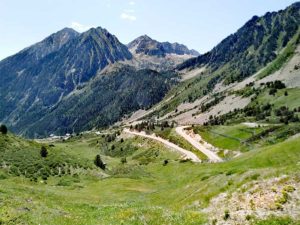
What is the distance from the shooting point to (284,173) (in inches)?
1328

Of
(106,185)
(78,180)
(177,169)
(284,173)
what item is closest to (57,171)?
(78,180)

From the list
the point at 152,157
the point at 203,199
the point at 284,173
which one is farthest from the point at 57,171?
the point at 152,157

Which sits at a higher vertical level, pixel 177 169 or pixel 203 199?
pixel 203 199

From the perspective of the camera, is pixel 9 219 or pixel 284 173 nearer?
pixel 9 219

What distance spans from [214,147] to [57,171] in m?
108

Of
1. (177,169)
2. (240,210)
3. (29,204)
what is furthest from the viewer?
(177,169)

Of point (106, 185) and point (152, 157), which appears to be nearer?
point (106, 185)

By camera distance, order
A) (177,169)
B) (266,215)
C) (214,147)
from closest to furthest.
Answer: (266,215), (177,169), (214,147)

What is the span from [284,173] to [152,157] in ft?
505

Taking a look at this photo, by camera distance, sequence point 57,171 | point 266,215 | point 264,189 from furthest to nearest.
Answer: point 57,171 < point 264,189 < point 266,215

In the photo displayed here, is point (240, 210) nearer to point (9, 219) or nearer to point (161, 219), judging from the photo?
point (161, 219)

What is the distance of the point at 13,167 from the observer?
3076 inches

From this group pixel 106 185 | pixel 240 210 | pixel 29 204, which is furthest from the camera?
pixel 106 185

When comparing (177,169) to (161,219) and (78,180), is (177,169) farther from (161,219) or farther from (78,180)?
(161,219)
